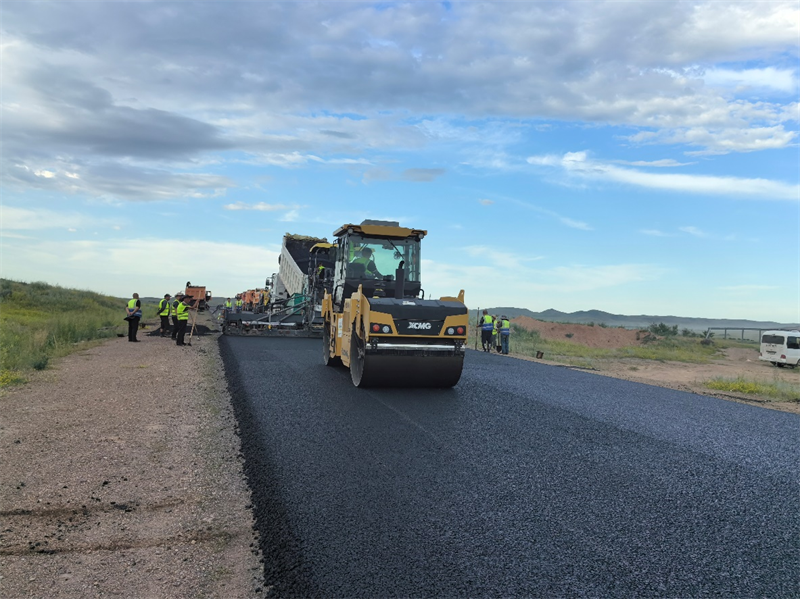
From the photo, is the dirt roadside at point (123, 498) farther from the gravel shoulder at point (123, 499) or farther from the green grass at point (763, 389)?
the green grass at point (763, 389)

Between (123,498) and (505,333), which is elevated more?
(505,333)

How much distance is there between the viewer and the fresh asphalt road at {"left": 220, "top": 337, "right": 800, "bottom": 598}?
11.1ft

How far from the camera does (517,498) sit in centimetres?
459

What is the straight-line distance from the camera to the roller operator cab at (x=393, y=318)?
905cm

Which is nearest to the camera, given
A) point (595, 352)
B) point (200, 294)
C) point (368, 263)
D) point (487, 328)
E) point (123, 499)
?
point (123, 499)

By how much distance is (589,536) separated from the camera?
3926 millimetres

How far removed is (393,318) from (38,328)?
640 inches

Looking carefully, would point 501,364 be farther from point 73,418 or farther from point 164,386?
point 73,418

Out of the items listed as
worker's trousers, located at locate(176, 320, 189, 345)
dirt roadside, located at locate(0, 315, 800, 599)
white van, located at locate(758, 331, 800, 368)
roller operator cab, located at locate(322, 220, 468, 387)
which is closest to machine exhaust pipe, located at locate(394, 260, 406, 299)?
roller operator cab, located at locate(322, 220, 468, 387)

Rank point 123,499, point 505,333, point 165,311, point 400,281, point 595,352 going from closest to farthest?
point 123,499 < point 400,281 < point 165,311 < point 505,333 < point 595,352

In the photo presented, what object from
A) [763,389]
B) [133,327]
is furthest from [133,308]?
[763,389]

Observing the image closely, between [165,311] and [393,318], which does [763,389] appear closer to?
[393,318]

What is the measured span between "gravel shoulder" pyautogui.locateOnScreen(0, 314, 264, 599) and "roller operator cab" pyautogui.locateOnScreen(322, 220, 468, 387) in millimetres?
2177

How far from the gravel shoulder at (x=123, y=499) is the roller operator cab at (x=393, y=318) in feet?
7.14
